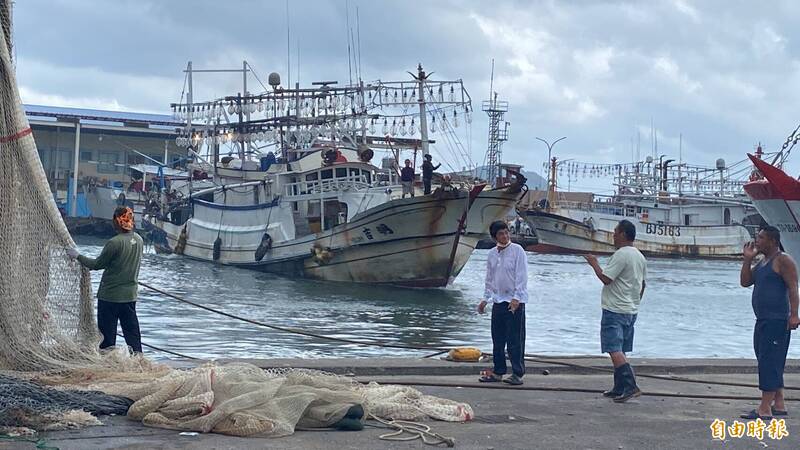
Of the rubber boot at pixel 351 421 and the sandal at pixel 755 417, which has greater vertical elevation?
the rubber boot at pixel 351 421

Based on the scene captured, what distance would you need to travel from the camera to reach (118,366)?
8281mm

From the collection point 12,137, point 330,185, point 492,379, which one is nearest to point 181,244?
point 330,185

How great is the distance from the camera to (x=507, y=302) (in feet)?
29.7

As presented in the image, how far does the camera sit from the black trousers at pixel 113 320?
8.88 metres

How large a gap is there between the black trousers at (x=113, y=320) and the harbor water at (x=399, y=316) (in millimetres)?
5655

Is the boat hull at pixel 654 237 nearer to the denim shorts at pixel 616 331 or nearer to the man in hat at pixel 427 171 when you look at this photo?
the man in hat at pixel 427 171

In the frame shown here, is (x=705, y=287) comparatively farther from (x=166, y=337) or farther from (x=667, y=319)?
(x=166, y=337)

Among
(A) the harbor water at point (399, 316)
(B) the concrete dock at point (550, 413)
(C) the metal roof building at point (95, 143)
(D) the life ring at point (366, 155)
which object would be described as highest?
(C) the metal roof building at point (95, 143)

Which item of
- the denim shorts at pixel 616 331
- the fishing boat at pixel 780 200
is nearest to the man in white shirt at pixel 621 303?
the denim shorts at pixel 616 331

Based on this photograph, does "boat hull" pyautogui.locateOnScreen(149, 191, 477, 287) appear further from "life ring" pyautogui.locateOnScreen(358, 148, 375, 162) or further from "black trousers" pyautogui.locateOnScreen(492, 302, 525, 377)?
"black trousers" pyautogui.locateOnScreen(492, 302, 525, 377)

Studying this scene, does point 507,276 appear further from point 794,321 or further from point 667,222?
point 667,222

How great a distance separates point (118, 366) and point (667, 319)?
65.5 ft

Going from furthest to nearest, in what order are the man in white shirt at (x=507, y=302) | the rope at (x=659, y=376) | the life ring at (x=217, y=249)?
1. the life ring at (x=217, y=249)
2. the rope at (x=659, y=376)
3. the man in white shirt at (x=507, y=302)

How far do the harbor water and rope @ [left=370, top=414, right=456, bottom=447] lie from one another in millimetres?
8226
